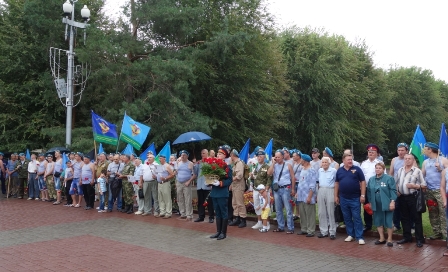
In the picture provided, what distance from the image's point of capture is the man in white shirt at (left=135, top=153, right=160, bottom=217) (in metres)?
13.4

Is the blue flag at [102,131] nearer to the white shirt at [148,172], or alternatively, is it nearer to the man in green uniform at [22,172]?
the white shirt at [148,172]

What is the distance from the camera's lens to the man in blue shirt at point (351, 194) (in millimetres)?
9227

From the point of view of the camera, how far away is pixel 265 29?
28.2m

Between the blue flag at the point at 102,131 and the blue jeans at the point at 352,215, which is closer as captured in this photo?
the blue jeans at the point at 352,215

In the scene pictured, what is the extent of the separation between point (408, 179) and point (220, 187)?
4033mm

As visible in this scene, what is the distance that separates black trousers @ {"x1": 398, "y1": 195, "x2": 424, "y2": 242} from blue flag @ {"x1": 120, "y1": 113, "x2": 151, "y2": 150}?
893 centimetres

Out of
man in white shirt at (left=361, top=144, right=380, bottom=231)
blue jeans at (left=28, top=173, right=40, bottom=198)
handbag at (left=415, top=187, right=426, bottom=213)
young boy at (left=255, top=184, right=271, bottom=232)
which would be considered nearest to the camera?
handbag at (left=415, top=187, right=426, bottom=213)

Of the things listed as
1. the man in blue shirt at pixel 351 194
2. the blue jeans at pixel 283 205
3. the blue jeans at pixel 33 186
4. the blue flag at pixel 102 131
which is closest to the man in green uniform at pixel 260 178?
the blue jeans at pixel 283 205

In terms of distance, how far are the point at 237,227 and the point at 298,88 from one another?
78.7 feet

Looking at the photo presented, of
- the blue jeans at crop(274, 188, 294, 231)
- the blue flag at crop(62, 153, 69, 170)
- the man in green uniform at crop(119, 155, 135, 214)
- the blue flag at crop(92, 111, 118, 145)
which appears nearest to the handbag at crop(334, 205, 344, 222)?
the blue jeans at crop(274, 188, 294, 231)

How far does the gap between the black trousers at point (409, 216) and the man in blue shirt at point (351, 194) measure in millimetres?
846

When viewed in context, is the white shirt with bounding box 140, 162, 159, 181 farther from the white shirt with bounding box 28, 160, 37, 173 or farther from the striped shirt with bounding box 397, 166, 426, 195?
the striped shirt with bounding box 397, 166, 426, 195

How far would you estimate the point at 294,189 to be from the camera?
418 inches

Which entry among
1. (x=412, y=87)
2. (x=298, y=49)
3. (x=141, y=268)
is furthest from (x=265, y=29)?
(x=412, y=87)
